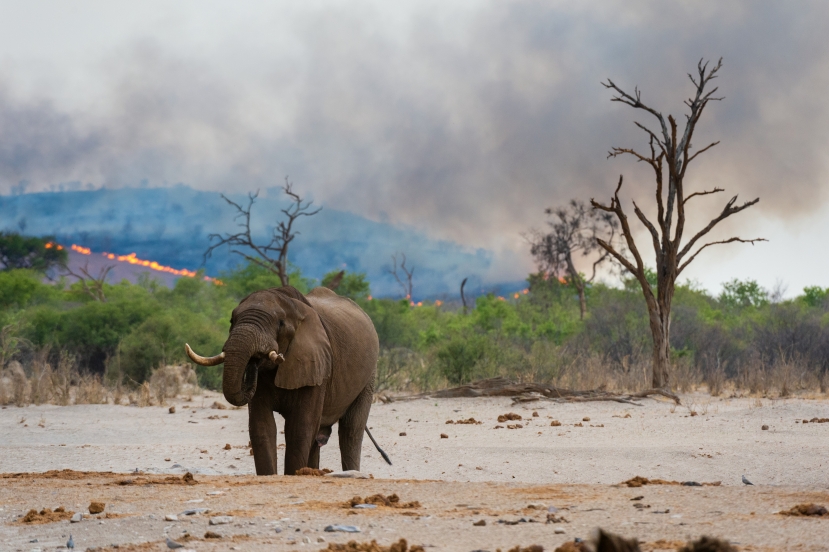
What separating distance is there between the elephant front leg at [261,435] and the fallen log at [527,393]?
9777 mm

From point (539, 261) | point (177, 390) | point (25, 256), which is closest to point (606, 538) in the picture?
point (177, 390)

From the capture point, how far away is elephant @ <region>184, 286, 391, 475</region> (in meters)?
7.90

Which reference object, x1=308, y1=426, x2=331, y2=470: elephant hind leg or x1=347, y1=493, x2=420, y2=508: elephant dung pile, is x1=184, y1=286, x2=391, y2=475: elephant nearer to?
x1=308, y1=426, x2=331, y2=470: elephant hind leg

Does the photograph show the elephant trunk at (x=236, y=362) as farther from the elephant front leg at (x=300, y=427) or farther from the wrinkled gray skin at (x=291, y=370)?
the elephant front leg at (x=300, y=427)

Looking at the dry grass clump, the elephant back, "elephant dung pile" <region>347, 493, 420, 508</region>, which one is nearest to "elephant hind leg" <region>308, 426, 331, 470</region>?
the elephant back

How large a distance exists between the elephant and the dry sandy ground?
29.7 inches

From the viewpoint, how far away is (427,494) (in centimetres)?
661

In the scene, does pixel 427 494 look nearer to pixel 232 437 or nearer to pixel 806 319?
pixel 232 437

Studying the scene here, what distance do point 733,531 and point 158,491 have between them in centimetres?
425

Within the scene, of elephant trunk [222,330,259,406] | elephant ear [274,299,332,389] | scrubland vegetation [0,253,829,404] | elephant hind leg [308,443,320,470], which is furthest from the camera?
scrubland vegetation [0,253,829,404]

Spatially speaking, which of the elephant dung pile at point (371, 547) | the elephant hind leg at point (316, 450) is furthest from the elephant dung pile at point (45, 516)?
the elephant hind leg at point (316, 450)

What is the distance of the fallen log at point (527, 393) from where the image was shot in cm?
1753

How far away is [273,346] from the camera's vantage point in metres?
8.02

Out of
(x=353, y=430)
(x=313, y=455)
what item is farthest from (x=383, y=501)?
(x=353, y=430)
